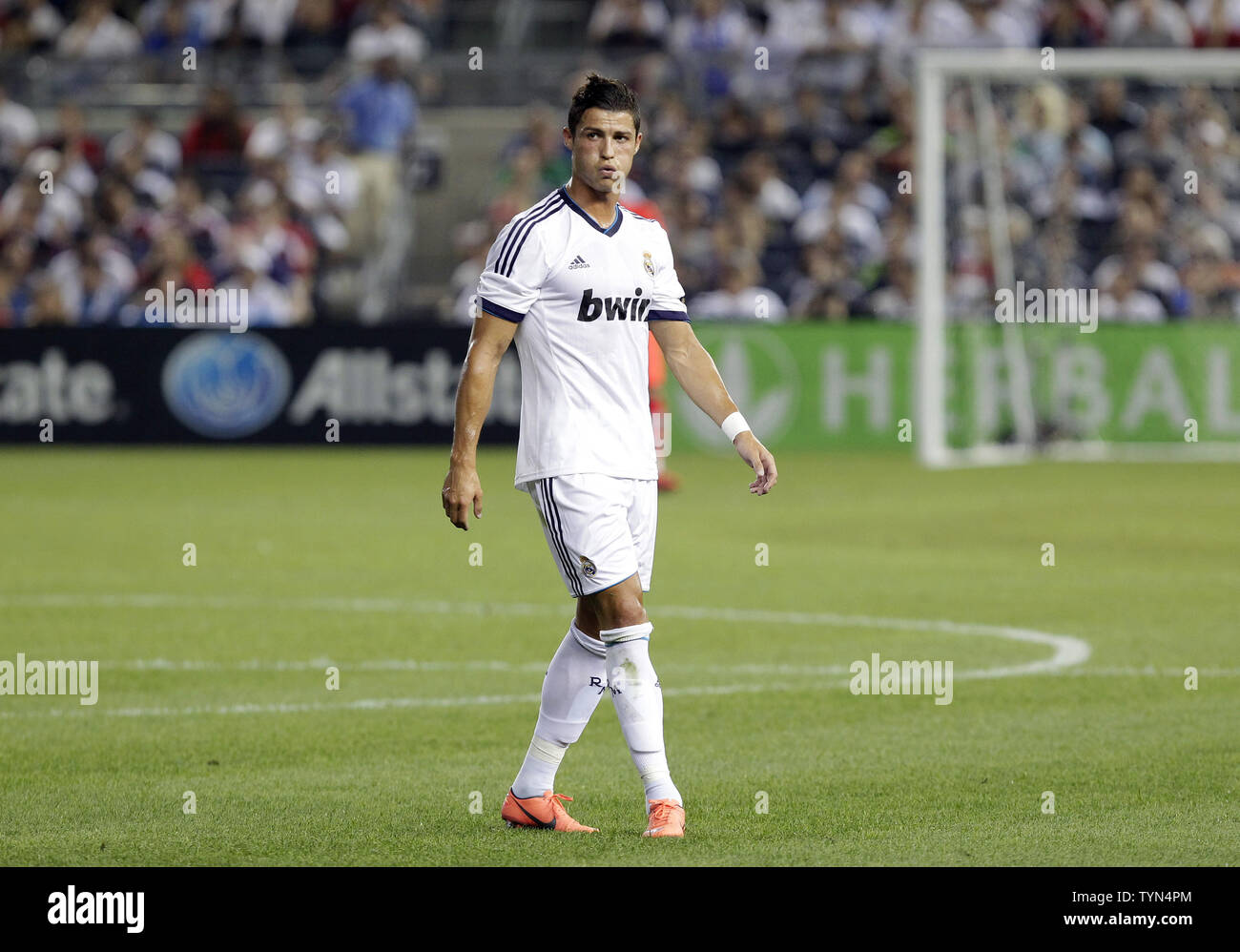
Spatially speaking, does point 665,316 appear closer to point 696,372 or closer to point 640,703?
point 696,372

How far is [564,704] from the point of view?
644cm

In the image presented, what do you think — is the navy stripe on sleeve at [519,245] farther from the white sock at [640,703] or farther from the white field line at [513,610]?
the white field line at [513,610]

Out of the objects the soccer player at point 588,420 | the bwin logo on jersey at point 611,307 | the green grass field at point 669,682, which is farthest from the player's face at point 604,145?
the green grass field at point 669,682

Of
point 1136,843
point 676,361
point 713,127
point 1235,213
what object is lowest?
point 1136,843

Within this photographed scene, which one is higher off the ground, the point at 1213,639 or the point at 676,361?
the point at 676,361

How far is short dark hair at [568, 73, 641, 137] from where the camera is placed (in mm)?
6156

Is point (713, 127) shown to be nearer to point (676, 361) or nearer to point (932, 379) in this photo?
point (932, 379)

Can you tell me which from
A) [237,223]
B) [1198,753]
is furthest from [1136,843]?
[237,223]

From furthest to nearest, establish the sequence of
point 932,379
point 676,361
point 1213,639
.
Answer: point 932,379
point 1213,639
point 676,361

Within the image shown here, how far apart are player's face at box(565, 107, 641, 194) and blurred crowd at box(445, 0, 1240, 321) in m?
15.2

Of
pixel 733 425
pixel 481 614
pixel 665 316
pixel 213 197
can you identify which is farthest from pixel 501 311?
pixel 213 197

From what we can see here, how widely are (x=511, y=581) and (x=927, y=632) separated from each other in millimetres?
3095

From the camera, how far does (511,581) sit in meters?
12.8

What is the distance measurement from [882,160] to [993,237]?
12.5 feet
